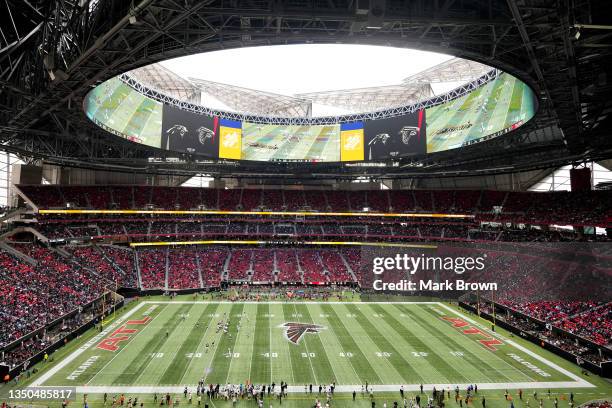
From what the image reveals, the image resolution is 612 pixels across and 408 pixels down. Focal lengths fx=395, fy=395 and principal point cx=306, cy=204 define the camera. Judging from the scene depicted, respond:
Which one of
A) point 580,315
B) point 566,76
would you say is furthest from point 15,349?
point 580,315

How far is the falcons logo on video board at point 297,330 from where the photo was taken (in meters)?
36.0

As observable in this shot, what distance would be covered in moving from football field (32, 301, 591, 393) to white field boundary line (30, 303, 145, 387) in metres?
0.09

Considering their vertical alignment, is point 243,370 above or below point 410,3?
below

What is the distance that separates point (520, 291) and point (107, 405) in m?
34.4

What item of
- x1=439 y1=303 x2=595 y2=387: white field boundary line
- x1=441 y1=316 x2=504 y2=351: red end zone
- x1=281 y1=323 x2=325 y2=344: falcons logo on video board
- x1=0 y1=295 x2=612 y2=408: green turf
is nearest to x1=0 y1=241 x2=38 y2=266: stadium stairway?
x1=0 y1=295 x2=612 y2=408: green turf

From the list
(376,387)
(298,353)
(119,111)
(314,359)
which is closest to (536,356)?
(376,387)

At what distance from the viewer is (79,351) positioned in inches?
1272

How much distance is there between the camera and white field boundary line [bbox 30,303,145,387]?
27.3 m

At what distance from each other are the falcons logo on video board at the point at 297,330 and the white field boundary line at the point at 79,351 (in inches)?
657

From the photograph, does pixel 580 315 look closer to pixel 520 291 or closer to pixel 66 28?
pixel 520 291

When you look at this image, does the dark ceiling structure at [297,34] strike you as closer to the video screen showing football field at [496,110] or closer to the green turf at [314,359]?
the video screen showing football field at [496,110]

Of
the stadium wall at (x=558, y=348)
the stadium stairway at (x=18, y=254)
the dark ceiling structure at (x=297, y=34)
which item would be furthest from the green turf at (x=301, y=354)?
the dark ceiling structure at (x=297, y=34)

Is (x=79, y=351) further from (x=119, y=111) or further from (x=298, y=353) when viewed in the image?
(x=119, y=111)

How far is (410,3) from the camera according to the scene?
17219mm
